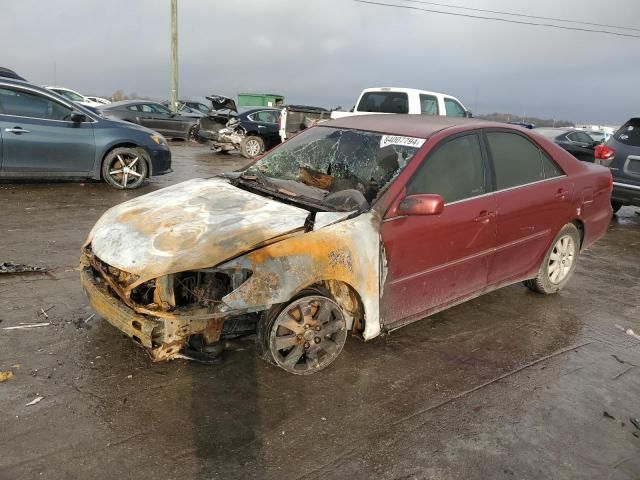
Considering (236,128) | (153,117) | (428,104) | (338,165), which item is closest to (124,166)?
(338,165)

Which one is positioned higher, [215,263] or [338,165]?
[338,165]

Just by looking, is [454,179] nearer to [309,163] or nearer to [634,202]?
[309,163]

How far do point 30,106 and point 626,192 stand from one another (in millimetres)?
9237

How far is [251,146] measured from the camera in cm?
1606

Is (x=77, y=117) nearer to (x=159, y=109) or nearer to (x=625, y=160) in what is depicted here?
(x=625, y=160)

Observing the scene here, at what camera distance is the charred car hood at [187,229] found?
3039 millimetres

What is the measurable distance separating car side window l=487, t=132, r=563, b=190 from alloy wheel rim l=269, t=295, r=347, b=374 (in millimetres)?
1855

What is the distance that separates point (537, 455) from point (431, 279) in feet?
4.53

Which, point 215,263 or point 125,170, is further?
point 125,170

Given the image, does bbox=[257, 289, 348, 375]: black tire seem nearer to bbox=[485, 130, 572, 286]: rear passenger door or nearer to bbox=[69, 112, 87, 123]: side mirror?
bbox=[485, 130, 572, 286]: rear passenger door

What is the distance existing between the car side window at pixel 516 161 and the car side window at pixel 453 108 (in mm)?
8185

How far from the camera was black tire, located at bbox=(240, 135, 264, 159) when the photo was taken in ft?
52.2

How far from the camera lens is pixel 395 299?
366 centimetres

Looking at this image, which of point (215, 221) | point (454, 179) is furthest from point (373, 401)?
point (454, 179)
